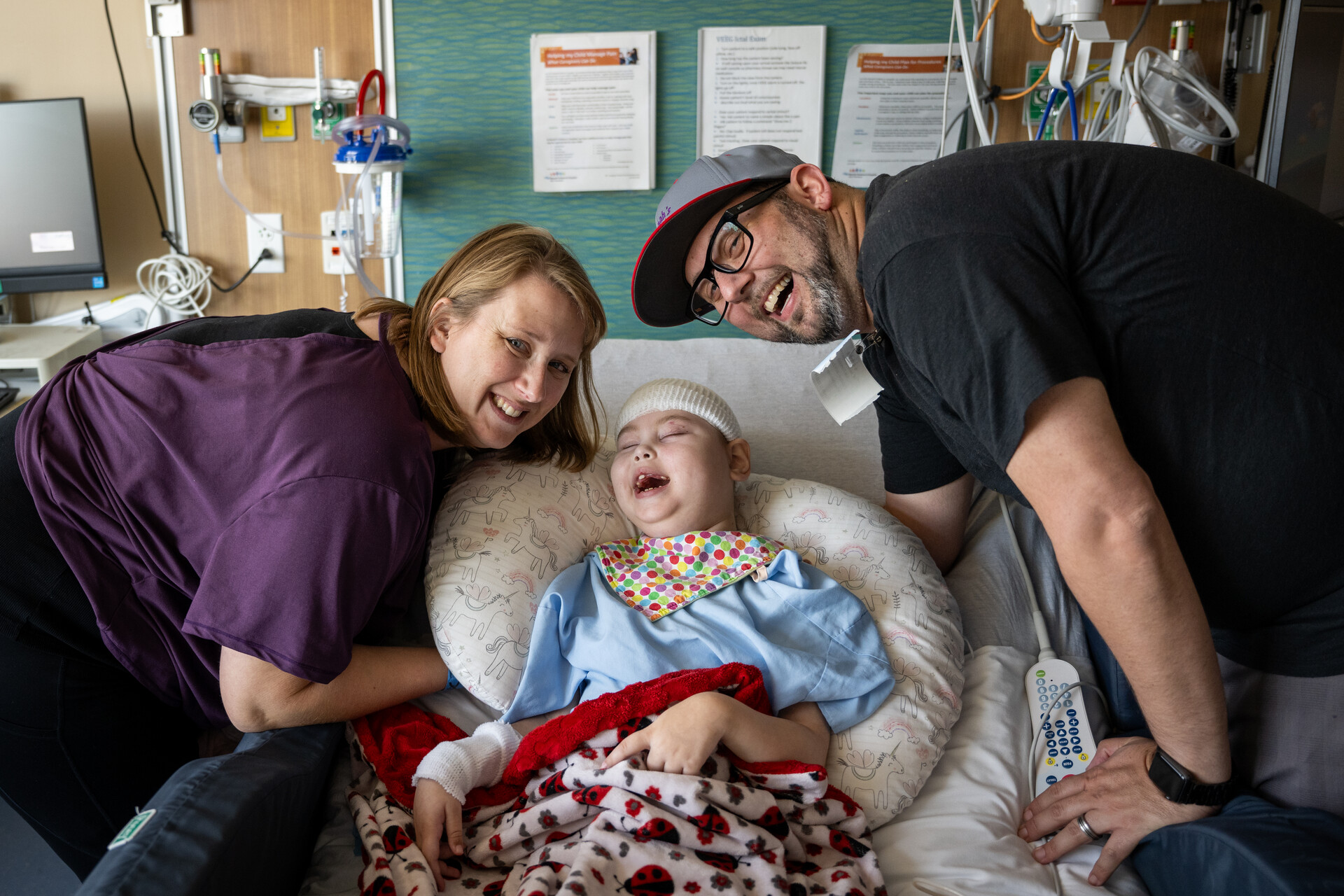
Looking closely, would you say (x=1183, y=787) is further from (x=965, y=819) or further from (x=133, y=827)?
(x=133, y=827)

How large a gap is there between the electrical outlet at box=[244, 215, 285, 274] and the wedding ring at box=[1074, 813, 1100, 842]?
2.43 m

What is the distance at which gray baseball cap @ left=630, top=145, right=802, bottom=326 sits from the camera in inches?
52.9

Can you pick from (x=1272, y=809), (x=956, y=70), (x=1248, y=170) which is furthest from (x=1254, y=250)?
(x=1248, y=170)

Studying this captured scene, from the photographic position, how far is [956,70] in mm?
2381

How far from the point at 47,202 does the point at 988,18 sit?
2537 millimetres

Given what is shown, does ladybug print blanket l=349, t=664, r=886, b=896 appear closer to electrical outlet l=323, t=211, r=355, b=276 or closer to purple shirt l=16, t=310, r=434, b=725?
purple shirt l=16, t=310, r=434, b=725

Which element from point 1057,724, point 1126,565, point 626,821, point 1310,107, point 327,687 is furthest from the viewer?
point 1310,107

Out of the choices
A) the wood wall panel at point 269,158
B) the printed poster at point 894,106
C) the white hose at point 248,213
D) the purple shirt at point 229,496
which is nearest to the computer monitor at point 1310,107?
the printed poster at point 894,106

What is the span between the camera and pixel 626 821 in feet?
3.43

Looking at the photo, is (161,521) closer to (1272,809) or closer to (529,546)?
(529,546)

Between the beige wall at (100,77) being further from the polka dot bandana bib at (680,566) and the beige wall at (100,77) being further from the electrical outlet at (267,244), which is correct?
the polka dot bandana bib at (680,566)

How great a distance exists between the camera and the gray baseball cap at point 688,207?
4.41ft

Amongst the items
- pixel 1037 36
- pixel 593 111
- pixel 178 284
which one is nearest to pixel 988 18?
pixel 1037 36

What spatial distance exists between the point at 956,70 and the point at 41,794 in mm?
2484
